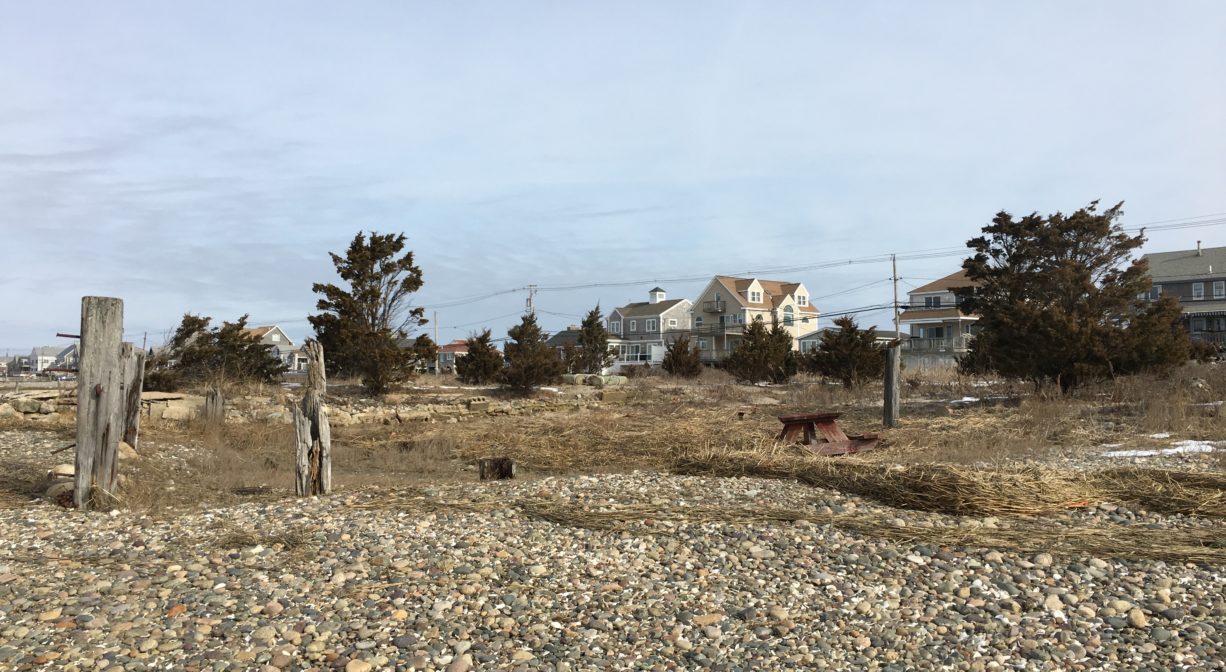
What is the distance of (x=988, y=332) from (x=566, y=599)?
18.6 metres

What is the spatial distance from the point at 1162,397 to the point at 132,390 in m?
16.6

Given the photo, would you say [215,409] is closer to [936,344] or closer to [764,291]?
[936,344]

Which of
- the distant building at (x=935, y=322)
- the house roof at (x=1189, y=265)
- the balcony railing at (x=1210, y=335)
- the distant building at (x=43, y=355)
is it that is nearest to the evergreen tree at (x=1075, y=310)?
the balcony railing at (x=1210, y=335)

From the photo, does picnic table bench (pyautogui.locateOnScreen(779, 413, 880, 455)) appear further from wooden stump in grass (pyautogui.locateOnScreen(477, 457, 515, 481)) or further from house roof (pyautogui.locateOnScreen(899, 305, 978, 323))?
house roof (pyautogui.locateOnScreen(899, 305, 978, 323))

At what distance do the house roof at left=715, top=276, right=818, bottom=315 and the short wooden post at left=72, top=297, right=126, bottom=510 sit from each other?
56.3 meters

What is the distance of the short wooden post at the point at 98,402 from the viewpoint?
23.0ft

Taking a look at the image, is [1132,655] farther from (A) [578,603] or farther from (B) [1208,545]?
(A) [578,603]

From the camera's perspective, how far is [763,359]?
2950 cm

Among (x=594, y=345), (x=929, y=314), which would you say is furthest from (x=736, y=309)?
(x=594, y=345)

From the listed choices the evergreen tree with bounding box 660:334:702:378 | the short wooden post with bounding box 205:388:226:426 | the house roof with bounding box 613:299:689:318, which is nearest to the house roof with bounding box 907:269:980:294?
the house roof with bounding box 613:299:689:318

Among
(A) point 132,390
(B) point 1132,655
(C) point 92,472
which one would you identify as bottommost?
(B) point 1132,655

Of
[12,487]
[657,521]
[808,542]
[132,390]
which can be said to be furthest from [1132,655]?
[132,390]

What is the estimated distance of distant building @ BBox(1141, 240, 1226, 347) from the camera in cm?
4594

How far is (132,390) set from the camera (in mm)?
10406
